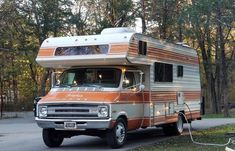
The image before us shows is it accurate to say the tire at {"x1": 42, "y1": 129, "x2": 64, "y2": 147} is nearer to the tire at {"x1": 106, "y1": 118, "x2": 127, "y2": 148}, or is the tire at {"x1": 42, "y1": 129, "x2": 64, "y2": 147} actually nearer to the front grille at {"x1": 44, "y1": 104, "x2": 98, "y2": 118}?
the front grille at {"x1": 44, "y1": 104, "x2": 98, "y2": 118}

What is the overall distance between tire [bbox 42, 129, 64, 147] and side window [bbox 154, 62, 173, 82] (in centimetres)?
361

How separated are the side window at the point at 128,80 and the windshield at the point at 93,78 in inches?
10.4

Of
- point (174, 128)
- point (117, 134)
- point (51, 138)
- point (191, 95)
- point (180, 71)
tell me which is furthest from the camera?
point (191, 95)

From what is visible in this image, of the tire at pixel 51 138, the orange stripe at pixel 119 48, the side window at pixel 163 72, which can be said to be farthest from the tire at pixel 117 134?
the side window at pixel 163 72

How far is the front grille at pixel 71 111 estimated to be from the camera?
12.6 m

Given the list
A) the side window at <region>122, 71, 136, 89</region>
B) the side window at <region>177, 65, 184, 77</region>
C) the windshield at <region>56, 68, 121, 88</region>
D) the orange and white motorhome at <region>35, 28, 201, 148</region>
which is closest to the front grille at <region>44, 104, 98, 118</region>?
the orange and white motorhome at <region>35, 28, 201, 148</region>

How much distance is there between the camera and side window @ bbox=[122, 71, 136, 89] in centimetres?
1386

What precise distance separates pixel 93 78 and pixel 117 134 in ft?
5.96

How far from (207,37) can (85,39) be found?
30450mm

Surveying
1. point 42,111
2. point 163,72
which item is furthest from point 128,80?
point 42,111

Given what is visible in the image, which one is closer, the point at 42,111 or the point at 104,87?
the point at 42,111

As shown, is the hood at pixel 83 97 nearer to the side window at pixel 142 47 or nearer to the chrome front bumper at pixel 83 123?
the chrome front bumper at pixel 83 123

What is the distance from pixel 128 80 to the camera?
14055 millimetres

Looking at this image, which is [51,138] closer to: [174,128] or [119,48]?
[119,48]
